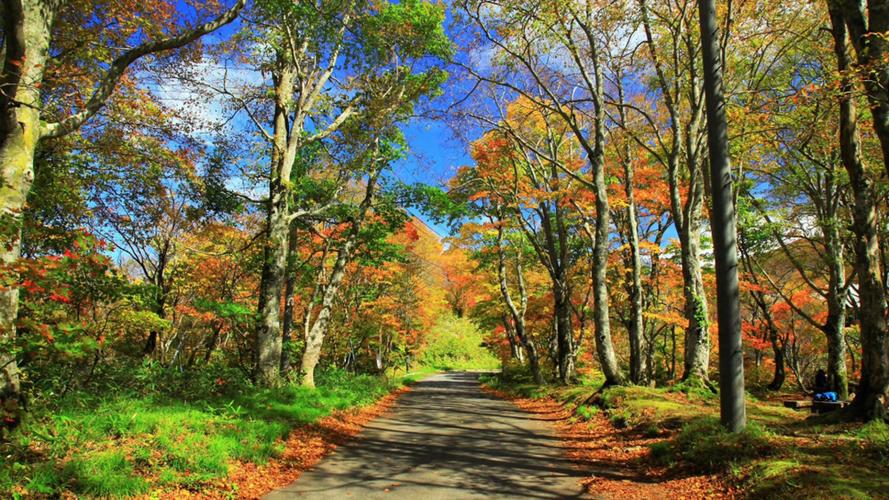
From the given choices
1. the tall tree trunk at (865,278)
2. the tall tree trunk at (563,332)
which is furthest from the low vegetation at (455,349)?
the tall tree trunk at (865,278)

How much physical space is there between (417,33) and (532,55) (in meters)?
3.17

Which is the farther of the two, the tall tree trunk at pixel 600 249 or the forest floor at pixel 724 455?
the tall tree trunk at pixel 600 249

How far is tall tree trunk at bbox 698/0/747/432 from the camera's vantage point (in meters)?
5.71

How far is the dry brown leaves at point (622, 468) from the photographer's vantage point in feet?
15.9

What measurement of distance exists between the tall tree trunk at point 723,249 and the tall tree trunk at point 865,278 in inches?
61.9

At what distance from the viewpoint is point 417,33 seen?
1218 centimetres

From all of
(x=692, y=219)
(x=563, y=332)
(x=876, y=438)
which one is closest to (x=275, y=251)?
(x=692, y=219)

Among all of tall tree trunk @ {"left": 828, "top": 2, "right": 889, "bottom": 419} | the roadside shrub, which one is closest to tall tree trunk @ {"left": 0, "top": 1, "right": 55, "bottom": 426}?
the roadside shrub

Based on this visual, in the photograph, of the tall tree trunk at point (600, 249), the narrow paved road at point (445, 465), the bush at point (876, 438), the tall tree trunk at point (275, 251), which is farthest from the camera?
the tall tree trunk at point (600, 249)

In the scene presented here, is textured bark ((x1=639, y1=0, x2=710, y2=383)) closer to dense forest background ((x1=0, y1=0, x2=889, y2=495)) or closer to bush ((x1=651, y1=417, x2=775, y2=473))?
dense forest background ((x1=0, y1=0, x2=889, y2=495))

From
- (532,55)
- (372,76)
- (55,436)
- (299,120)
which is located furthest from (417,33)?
(55,436)

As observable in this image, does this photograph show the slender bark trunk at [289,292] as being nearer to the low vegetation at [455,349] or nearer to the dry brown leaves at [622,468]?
the dry brown leaves at [622,468]

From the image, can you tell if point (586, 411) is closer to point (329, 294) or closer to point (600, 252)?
point (600, 252)

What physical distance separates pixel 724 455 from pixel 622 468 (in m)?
1.28
